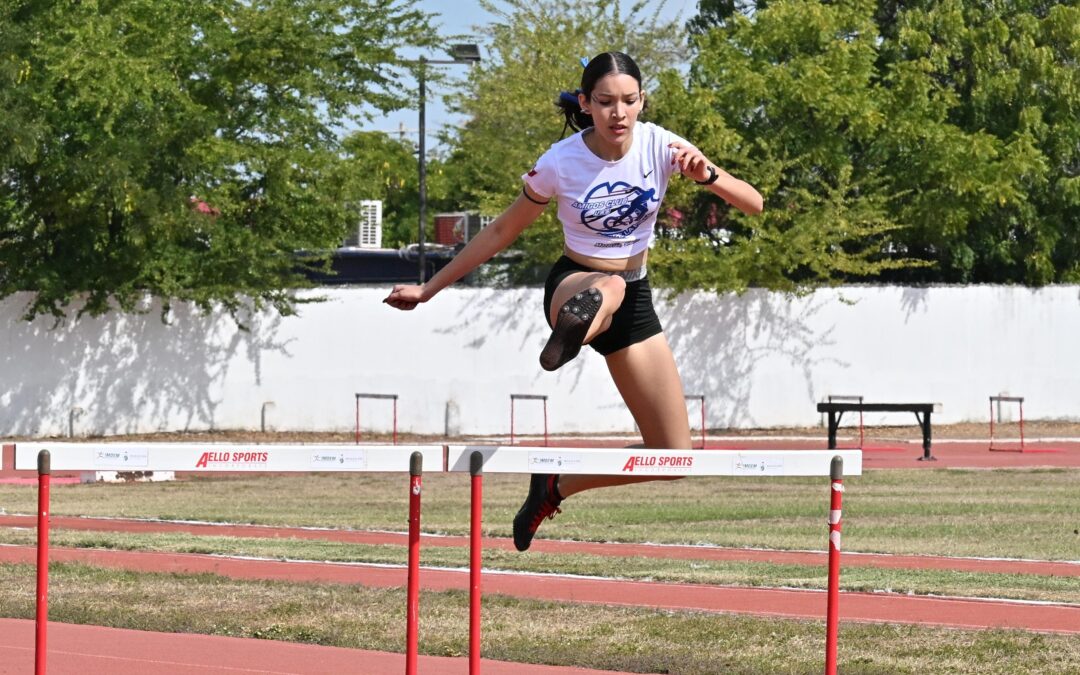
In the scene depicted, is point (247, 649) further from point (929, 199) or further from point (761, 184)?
point (929, 199)

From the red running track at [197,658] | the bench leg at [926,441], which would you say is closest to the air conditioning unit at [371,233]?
the bench leg at [926,441]

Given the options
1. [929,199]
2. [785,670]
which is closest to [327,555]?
[785,670]

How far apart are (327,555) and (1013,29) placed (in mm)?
27849

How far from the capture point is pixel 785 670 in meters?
8.95

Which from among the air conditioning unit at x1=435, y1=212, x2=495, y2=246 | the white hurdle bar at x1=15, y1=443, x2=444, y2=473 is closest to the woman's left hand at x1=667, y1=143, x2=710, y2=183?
the white hurdle bar at x1=15, y1=443, x2=444, y2=473

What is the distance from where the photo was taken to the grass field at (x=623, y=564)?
9.63m

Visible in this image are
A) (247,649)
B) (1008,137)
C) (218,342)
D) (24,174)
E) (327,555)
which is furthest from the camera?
(1008,137)

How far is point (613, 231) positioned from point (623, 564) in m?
7.61

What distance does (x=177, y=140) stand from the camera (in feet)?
98.0

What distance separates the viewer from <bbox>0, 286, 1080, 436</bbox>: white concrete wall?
31.5m

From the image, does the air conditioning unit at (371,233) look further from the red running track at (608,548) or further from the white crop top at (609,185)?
the white crop top at (609,185)

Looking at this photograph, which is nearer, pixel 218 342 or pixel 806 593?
pixel 806 593

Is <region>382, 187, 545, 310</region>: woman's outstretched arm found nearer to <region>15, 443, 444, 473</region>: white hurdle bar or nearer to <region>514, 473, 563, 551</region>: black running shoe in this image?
<region>15, 443, 444, 473</region>: white hurdle bar

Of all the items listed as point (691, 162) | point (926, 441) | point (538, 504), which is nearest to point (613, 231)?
point (691, 162)
